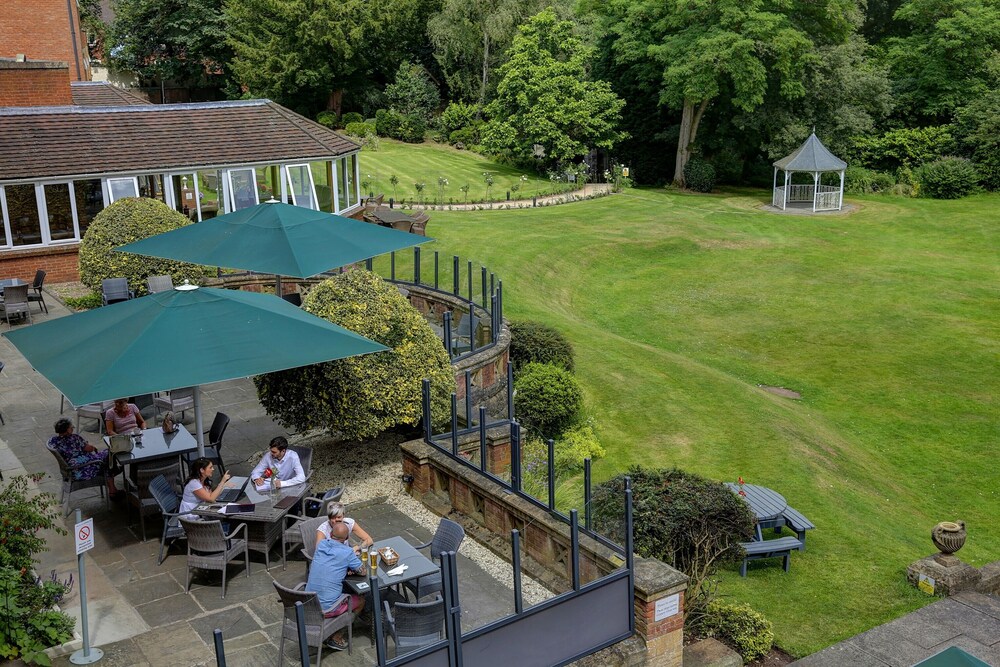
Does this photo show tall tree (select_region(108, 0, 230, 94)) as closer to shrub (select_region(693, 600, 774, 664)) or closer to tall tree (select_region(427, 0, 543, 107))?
tall tree (select_region(427, 0, 543, 107))

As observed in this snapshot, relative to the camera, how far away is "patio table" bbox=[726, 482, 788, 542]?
1388 centimetres

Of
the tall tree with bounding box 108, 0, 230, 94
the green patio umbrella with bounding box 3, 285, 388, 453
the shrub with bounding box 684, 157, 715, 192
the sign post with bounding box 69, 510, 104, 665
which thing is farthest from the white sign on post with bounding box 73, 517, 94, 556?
the tall tree with bounding box 108, 0, 230, 94

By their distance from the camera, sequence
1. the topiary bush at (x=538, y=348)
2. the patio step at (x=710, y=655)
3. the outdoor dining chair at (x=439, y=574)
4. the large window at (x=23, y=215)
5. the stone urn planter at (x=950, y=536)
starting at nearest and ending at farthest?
the outdoor dining chair at (x=439, y=574)
the patio step at (x=710, y=655)
the stone urn planter at (x=950, y=536)
the topiary bush at (x=538, y=348)
the large window at (x=23, y=215)

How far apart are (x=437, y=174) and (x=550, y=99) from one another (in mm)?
6658

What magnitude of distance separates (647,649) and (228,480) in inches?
191

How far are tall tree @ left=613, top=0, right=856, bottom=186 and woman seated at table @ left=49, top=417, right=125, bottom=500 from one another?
37436mm

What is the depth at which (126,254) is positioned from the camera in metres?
19.1

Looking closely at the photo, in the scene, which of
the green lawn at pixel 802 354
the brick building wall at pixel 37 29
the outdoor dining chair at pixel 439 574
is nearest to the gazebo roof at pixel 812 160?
the green lawn at pixel 802 354

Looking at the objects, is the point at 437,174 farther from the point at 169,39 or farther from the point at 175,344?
the point at 175,344

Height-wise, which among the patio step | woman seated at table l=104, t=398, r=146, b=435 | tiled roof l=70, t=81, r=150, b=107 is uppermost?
tiled roof l=70, t=81, r=150, b=107

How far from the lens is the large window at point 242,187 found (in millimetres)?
25547

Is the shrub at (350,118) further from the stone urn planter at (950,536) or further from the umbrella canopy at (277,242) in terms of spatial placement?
the stone urn planter at (950,536)

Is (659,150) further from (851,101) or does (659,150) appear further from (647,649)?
(647,649)

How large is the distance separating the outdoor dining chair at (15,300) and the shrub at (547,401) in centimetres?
976
